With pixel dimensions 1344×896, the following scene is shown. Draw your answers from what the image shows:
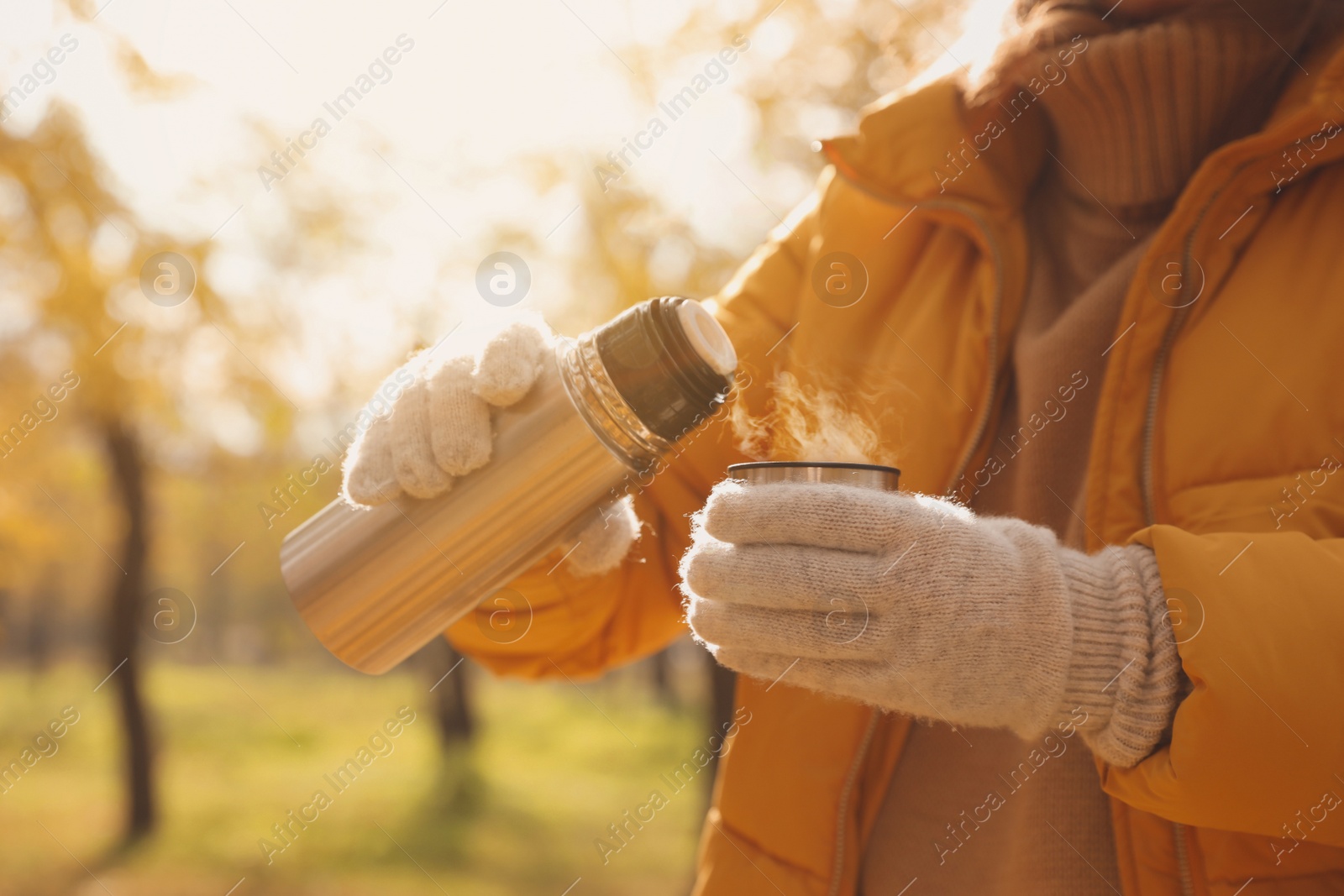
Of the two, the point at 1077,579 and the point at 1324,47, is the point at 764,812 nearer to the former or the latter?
the point at 1077,579

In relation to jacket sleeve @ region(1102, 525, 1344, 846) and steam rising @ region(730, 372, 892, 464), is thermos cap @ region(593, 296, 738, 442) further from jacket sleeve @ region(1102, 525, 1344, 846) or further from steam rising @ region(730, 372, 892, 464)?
jacket sleeve @ region(1102, 525, 1344, 846)

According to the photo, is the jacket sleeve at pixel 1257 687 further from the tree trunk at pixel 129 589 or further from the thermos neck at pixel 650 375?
the tree trunk at pixel 129 589

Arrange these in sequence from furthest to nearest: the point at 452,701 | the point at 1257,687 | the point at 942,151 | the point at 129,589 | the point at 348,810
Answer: the point at 452,701
the point at 348,810
the point at 129,589
the point at 942,151
the point at 1257,687

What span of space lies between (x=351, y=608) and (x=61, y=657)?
28.3 meters

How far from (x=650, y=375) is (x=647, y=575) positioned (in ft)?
2.16

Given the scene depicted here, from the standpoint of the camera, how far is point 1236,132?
5.24ft

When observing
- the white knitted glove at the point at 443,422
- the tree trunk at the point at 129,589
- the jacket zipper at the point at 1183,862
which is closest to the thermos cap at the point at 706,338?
the white knitted glove at the point at 443,422

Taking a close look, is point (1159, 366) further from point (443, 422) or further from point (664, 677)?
point (664, 677)

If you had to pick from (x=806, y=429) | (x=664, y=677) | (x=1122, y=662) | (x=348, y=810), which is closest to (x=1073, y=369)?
(x=806, y=429)

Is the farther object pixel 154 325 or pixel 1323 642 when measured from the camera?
pixel 154 325

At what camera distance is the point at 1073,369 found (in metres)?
1.54

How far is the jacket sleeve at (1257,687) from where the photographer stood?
1021mm

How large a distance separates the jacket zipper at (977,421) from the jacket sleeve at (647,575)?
275mm

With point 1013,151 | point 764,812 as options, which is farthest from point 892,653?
point 1013,151
